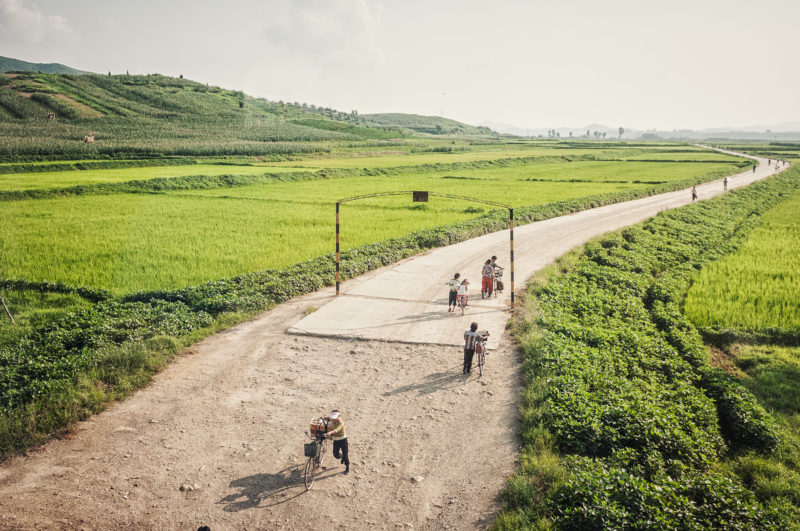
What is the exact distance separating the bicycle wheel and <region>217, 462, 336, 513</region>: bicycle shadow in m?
0.08

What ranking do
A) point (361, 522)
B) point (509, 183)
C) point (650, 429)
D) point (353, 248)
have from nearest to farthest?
point (361, 522), point (650, 429), point (353, 248), point (509, 183)

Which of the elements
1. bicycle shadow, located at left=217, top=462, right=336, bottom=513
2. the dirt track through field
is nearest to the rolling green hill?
the dirt track through field

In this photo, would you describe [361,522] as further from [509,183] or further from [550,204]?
[509,183]

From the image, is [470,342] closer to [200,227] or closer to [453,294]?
[453,294]

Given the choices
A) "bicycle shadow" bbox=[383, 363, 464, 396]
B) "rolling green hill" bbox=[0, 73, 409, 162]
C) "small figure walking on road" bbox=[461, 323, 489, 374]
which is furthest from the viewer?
"rolling green hill" bbox=[0, 73, 409, 162]

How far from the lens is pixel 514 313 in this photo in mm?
15219

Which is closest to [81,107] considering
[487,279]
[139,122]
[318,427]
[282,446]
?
[139,122]

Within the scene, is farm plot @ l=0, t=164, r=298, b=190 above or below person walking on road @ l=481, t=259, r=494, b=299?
above

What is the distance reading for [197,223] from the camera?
28.2m

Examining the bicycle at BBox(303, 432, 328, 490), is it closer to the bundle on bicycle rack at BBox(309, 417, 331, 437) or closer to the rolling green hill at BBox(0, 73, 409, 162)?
the bundle on bicycle rack at BBox(309, 417, 331, 437)

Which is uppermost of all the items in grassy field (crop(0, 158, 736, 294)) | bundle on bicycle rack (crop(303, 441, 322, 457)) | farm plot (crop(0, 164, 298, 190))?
farm plot (crop(0, 164, 298, 190))

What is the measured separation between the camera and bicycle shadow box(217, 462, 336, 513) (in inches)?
289

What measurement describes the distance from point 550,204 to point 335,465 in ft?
105

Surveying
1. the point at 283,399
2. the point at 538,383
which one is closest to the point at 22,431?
the point at 283,399
